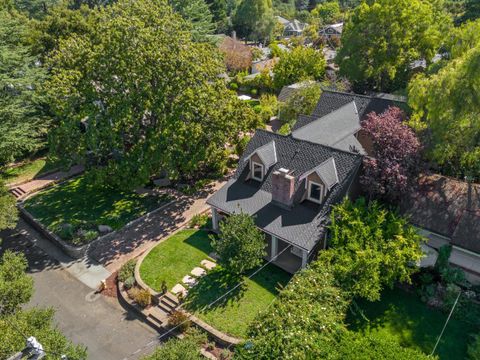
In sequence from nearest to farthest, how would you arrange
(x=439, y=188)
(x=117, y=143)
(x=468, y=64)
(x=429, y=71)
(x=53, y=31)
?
(x=468, y=64) < (x=439, y=188) < (x=117, y=143) < (x=429, y=71) < (x=53, y=31)

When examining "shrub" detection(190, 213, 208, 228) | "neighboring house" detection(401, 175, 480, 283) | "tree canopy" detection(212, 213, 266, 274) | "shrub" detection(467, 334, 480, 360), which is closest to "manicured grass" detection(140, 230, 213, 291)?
"shrub" detection(190, 213, 208, 228)

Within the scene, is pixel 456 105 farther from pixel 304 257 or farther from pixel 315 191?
pixel 304 257

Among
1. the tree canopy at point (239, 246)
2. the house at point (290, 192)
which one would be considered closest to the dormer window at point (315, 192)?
the house at point (290, 192)

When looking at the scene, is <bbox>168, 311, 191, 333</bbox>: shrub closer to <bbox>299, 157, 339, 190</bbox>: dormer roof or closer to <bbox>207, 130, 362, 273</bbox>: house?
<bbox>207, 130, 362, 273</bbox>: house

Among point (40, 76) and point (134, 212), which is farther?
point (40, 76)

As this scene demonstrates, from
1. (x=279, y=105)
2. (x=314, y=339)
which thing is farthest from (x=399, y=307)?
(x=279, y=105)

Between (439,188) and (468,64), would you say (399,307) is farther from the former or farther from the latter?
(468,64)

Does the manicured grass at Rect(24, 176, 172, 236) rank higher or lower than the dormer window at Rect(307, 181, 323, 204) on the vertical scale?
lower
